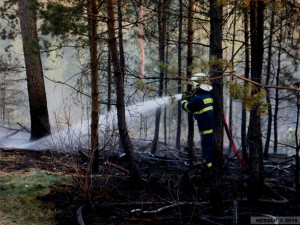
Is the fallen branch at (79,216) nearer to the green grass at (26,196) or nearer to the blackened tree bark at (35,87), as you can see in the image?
the green grass at (26,196)

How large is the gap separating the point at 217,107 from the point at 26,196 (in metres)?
3.28

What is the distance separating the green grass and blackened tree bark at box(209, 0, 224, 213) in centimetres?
236

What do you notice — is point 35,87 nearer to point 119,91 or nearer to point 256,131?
point 119,91

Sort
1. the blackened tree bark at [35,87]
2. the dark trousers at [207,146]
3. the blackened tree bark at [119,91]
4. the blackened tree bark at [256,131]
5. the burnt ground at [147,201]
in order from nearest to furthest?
the burnt ground at [147,201] < the blackened tree bark at [256,131] < the blackened tree bark at [119,91] < the dark trousers at [207,146] < the blackened tree bark at [35,87]

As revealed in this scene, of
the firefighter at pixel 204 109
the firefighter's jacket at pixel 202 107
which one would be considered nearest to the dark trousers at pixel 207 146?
the firefighter at pixel 204 109

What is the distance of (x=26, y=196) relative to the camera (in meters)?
4.87

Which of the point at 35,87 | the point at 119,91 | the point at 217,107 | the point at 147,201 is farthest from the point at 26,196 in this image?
the point at 35,87

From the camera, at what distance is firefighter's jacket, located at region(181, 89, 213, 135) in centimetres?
648

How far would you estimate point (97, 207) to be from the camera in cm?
464

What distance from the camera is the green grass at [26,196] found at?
4.18 m

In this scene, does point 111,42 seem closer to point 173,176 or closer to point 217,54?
point 217,54

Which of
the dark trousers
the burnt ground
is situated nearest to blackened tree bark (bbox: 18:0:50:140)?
the burnt ground

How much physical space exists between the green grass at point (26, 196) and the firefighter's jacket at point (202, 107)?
286cm

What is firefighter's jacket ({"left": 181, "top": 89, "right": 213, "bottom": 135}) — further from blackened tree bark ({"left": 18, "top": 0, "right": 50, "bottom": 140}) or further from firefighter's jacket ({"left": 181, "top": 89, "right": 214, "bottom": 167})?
blackened tree bark ({"left": 18, "top": 0, "right": 50, "bottom": 140})
